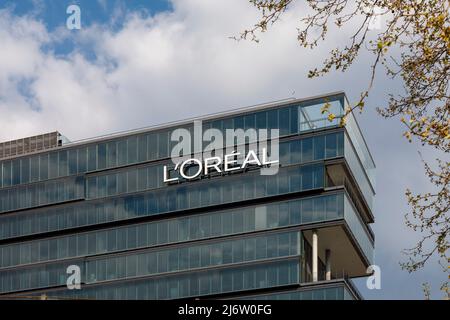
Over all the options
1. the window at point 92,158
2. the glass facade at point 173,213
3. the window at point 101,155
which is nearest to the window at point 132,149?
the glass facade at point 173,213

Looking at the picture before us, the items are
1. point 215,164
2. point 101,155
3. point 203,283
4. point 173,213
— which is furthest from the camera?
point 101,155

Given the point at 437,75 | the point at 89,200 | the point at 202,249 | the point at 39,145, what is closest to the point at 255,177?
the point at 202,249

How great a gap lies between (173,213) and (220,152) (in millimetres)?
7927

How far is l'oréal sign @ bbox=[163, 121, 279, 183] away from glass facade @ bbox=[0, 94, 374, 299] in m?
0.68

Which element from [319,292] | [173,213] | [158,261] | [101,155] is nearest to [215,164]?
[173,213]

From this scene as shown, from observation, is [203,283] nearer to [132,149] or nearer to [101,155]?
[132,149]

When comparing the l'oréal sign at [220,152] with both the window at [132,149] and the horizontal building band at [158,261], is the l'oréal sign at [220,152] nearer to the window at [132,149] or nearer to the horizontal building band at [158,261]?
the window at [132,149]

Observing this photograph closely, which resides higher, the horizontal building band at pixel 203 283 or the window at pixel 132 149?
the window at pixel 132 149

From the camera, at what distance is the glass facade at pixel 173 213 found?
363 ft

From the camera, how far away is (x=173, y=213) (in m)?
117

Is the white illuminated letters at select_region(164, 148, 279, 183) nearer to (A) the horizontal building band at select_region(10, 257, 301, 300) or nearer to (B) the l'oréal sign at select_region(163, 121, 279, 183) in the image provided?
(B) the l'oréal sign at select_region(163, 121, 279, 183)

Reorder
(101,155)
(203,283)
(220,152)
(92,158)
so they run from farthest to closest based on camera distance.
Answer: (92,158) → (101,155) → (220,152) → (203,283)

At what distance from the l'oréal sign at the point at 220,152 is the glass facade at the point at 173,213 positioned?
2.23ft

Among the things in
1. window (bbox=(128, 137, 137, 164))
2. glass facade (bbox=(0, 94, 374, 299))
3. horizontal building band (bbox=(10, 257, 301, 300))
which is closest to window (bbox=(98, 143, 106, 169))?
glass facade (bbox=(0, 94, 374, 299))
